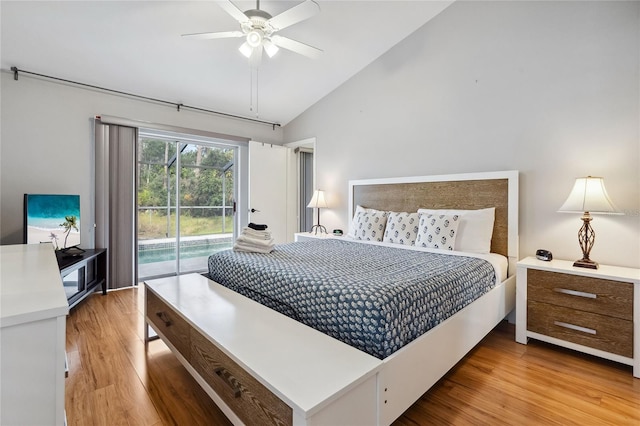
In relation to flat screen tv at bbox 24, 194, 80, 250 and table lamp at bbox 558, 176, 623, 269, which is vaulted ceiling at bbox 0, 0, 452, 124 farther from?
table lamp at bbox 558, 176, 623, 269

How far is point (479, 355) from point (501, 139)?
6.38ft

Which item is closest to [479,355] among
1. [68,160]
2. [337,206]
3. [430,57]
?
[337,206]

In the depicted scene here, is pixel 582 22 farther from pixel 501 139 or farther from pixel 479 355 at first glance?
pixel 479 355

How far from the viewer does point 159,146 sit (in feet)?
14.0

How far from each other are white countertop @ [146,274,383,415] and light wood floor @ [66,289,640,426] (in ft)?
1.63

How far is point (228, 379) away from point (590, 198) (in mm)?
2637

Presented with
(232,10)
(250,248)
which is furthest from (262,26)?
(250,248)

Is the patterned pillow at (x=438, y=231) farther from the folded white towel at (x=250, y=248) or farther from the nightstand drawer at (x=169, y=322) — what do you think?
the nightstand drawer at (x=169, y=322)

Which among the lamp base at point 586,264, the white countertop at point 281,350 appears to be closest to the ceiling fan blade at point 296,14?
the white countertop at point 281,350

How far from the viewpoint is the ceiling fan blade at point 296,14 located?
6.54 feet

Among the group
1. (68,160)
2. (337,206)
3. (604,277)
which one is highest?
(68,160)

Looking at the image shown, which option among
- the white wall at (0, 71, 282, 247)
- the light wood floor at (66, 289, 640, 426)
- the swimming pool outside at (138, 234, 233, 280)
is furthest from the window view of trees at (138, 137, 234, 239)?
the light wood floor at (66, 289, 640, 426)

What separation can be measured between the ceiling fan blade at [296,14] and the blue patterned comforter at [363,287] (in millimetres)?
1711

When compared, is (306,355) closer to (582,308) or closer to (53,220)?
(582,308)
